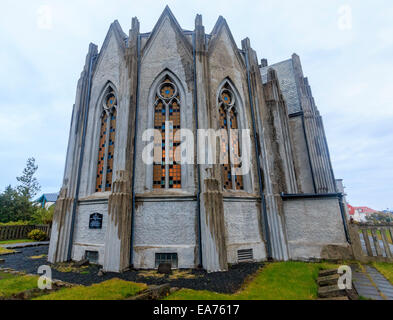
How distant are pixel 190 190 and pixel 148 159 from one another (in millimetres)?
2557

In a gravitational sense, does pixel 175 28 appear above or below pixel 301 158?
above

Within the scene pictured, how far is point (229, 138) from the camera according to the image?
10.7m

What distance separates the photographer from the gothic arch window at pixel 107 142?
1022cm

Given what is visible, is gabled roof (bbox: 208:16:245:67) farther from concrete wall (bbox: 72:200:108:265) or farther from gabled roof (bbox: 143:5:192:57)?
concrete wall (bbox: 72:200:108:265)

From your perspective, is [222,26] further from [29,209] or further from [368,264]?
[29,209]

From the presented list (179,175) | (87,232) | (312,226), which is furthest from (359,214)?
(87,232)

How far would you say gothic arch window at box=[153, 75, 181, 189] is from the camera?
9.47m

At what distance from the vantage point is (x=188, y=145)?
9.51m

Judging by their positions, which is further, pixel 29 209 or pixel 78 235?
pixel 29 209

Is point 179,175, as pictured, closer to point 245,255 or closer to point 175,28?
point 245,255

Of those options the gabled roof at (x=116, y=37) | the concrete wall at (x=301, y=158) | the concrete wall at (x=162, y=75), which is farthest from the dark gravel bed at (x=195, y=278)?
the gabled roof at (x=116, y=37)

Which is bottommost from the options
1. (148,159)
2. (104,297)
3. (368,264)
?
(368,264)

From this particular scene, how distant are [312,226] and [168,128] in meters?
8.61
